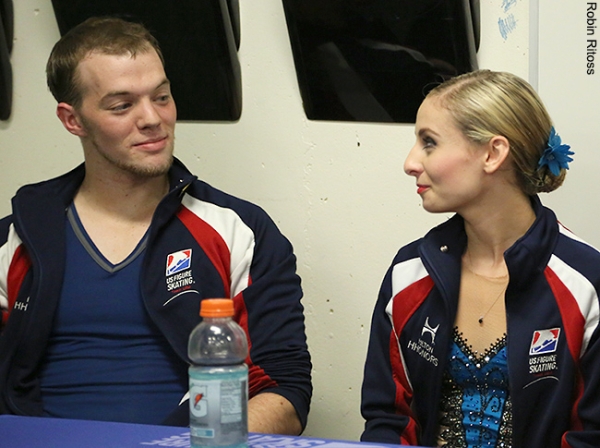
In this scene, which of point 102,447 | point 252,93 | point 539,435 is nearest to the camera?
point 102,447

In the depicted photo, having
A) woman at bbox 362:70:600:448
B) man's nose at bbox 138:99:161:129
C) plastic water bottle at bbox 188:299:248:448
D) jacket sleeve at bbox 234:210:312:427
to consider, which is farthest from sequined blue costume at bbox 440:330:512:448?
man's nose at bbox 138:99:161:129

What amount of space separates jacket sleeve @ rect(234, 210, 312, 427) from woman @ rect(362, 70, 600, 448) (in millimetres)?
158

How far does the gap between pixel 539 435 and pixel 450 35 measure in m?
0.91

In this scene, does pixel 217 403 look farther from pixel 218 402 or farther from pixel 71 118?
pixel 71 118

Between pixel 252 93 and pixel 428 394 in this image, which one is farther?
pixel 252 93

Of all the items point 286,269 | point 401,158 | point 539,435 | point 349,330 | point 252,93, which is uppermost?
point 252,93

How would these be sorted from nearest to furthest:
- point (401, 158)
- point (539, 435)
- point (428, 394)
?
point (539, 435) < point (428, 394) < point (401, 158)

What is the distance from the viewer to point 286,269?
6.08ft

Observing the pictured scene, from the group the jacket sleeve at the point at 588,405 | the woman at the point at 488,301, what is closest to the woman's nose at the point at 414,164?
the woman at the point at 488,301

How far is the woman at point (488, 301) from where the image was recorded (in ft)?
4.87

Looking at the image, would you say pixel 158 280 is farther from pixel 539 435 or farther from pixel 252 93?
pixel 539 435

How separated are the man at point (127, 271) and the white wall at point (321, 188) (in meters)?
0.25

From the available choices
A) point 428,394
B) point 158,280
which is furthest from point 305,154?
point 428,394

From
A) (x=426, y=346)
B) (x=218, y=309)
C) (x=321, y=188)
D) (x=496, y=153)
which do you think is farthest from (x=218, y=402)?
(x=321, y=188)
